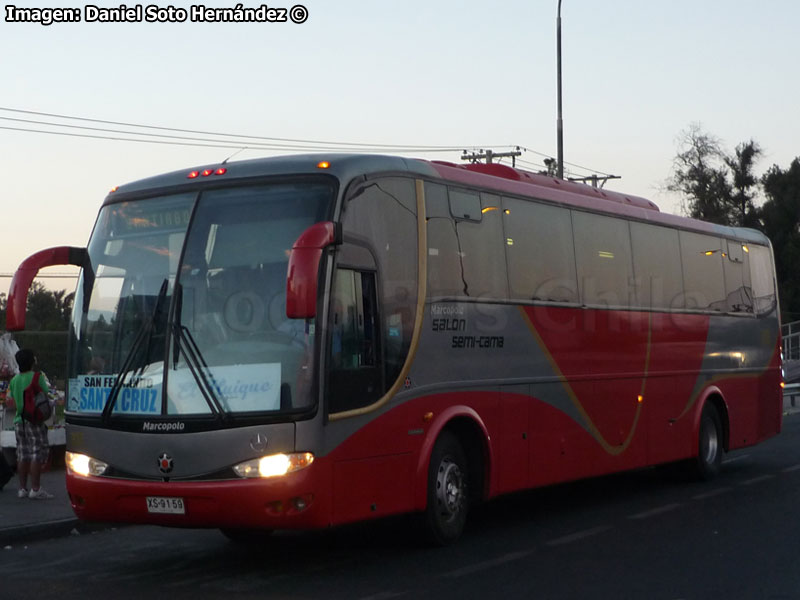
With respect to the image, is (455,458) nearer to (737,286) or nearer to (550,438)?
(550,438)

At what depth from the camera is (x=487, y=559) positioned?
33.1ft

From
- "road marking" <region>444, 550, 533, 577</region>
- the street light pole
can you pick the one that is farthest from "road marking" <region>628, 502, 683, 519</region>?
the street light pole

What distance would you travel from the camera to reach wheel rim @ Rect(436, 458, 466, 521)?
10789 mm

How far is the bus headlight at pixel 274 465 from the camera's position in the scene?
909 cm

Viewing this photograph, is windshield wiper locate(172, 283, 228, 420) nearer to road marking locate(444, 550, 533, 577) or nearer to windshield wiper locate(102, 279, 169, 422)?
windshield wiper locate(102, 279, 169, 422)

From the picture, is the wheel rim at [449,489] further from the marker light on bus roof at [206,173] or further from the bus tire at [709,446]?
the bus tire at [709,446]

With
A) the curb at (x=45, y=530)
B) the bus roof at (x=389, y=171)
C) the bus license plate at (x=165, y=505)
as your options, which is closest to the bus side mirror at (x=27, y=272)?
the bus roof at (x=389, y=171)

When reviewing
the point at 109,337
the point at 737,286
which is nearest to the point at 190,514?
the point at 109,337

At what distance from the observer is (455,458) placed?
11078 millimetres

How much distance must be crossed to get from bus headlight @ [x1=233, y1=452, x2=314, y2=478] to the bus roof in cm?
225

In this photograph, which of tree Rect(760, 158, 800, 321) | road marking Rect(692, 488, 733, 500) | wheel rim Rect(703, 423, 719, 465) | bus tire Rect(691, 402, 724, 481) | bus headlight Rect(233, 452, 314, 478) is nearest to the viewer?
bus headlight Rect(233, 452, 314, 478)

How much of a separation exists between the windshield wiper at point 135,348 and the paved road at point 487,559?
1.38 m

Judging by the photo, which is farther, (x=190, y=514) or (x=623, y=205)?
(x=623, y=205)

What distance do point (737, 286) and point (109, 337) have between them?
10667 mm
